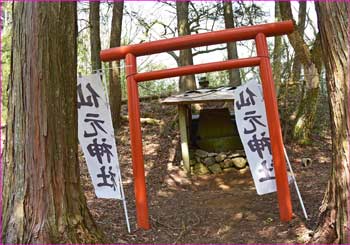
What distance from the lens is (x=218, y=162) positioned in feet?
22.5

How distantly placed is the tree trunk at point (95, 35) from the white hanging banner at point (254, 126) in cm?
395

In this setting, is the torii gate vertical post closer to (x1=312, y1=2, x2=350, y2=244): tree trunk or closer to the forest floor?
the forest floor

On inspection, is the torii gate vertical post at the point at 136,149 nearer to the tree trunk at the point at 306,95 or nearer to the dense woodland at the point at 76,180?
the dense woodland at the point at 76,180

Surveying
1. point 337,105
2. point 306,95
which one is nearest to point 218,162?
point 306,95

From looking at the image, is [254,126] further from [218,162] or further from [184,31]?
[184,31]

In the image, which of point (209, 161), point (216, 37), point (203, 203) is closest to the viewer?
point (216, 37)

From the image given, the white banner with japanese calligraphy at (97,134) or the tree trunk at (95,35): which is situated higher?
the tree trunk at (95,35)

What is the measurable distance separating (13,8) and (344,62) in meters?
2.58

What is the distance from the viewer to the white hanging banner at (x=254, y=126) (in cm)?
426

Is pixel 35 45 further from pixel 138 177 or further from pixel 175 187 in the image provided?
pixel 175 187

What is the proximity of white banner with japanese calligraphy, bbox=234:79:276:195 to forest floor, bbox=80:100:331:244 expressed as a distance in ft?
2.02

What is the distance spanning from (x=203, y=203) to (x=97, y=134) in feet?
5.94

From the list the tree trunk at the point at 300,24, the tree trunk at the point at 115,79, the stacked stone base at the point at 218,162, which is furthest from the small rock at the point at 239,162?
the tree trunk at the point at 115,79

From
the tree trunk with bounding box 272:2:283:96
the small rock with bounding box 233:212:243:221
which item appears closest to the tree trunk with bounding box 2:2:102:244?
the small rock with bounding box 233:212:243:221
